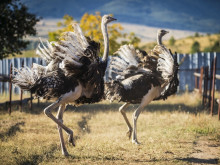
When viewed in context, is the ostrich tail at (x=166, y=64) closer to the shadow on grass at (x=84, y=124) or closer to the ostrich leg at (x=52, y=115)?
the ostrich leg at (x=52, y=115)

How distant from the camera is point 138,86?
6977 millimetres

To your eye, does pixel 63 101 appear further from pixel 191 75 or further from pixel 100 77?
pixel 191 75

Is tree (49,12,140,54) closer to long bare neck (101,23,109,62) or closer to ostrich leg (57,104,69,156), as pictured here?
long bare neck (101,23,109,62)

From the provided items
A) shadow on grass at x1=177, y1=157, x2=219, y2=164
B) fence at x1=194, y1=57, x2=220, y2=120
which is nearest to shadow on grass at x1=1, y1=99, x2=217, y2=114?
fence at x1=194, y1=57, x2=220, y2=120

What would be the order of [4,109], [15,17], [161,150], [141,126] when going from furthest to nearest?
[15,17]
[4,109]
[141,126]
[161,150]

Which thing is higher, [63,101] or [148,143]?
[63,101]

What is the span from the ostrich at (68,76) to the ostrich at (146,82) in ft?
3.45

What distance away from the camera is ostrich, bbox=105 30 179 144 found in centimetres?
694

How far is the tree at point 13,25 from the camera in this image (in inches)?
495

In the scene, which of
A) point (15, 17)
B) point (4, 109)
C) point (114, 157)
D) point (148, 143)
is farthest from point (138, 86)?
point (15, 17)

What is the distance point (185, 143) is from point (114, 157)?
1.77m

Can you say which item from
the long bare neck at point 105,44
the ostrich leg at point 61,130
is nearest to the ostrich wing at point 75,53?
the long bare neck at point 105,44

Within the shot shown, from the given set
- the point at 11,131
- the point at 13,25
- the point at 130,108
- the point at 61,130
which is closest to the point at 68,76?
the point at 61,130

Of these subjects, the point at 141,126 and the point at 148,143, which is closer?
the point at 148,143
